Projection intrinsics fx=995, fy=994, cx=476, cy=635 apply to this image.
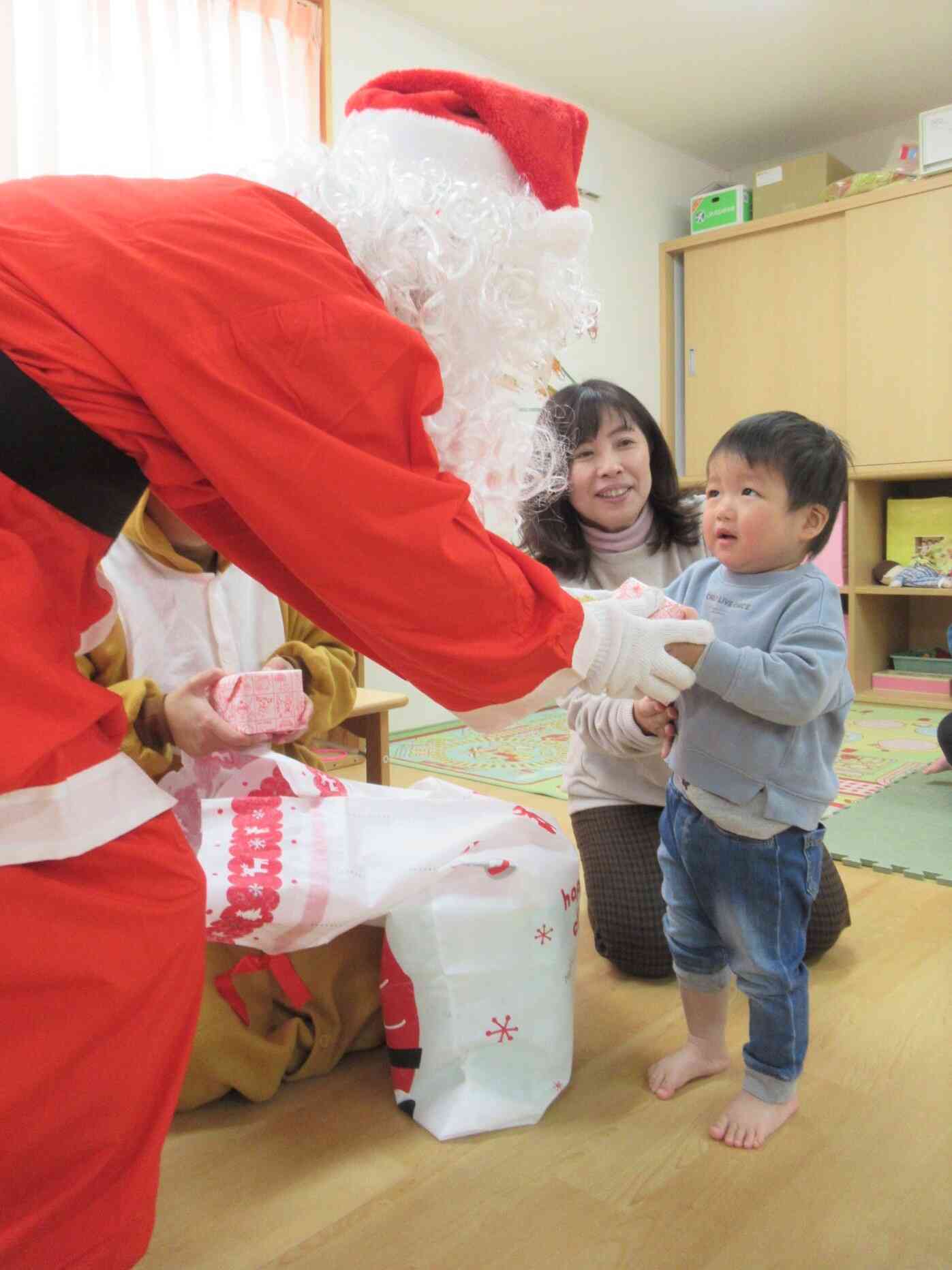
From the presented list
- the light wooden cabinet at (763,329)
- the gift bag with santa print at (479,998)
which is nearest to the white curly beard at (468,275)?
the gift bag with santa print at (479,998)

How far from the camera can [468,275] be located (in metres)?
0.87

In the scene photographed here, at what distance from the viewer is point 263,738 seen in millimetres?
1286

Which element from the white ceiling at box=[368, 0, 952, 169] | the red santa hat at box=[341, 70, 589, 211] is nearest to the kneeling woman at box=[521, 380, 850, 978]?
the red santa hat at box=[341, 70, 589, 211]

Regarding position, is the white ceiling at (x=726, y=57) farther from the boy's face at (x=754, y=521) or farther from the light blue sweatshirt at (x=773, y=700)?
the light blue sweatshirt at (x=773, y=700)

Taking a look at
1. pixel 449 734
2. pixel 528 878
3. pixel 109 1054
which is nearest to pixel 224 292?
pixel 109 1054

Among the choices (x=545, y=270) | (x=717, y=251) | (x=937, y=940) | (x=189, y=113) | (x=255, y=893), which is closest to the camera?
(x=545, y=270)

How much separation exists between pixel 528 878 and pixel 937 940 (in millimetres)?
874

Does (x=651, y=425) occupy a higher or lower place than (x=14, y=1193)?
higher

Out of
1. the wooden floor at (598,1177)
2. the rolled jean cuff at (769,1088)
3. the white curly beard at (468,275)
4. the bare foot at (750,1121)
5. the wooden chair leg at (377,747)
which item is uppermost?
the white curly beard at (468,275)

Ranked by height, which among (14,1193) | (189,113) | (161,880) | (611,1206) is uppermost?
(189,113)

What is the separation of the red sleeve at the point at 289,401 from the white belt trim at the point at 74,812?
0.20 metres

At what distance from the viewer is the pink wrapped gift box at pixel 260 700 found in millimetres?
1224

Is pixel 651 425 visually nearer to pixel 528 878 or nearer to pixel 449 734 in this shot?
pixel 528 878

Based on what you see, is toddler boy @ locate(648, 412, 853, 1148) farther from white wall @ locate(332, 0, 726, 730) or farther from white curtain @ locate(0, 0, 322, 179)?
white wall @ locate(332, 0, 726, 730)
